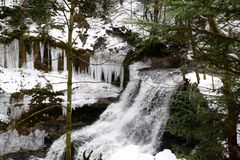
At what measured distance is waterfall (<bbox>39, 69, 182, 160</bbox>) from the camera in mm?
12609

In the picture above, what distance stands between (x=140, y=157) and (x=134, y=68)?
12.3 metres

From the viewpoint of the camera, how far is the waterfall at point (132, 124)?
Result: 41.4ft

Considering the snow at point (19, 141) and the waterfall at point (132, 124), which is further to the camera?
the snow at point (19, 141)

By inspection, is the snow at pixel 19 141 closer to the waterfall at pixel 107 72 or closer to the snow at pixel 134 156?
the waterfall at pixel 107 72

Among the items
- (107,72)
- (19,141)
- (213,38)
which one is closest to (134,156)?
(213,38)

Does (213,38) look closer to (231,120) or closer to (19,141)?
(231,120)

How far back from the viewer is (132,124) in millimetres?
13641

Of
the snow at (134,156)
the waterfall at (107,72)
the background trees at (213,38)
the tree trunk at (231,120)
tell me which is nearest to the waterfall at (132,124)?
the waterfall at (107,72)

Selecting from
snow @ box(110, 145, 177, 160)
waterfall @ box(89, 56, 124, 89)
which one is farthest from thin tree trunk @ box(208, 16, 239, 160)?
waterfall @ box(89, 56, 124, 89)

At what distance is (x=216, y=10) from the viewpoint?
3.98 m

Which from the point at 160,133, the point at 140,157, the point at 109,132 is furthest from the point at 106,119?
the point at 140,157

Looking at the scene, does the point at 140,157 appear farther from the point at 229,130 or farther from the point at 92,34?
the point at 92,34

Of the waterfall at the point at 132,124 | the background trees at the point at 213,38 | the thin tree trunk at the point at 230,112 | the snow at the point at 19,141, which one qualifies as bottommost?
the snow at the point at 19,141

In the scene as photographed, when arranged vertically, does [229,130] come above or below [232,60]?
below
